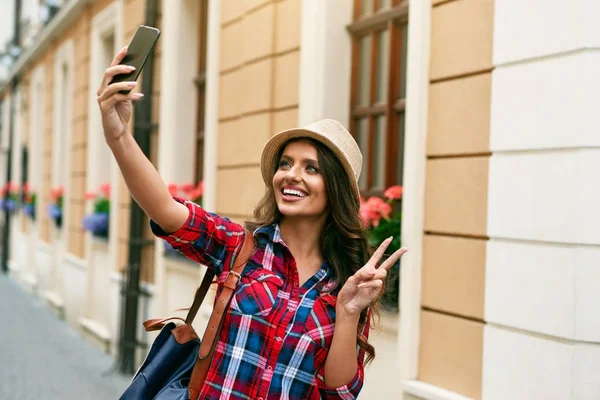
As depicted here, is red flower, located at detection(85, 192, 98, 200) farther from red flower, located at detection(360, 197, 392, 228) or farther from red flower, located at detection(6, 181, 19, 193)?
red flower, located at detection(6, 181, 19, 193)

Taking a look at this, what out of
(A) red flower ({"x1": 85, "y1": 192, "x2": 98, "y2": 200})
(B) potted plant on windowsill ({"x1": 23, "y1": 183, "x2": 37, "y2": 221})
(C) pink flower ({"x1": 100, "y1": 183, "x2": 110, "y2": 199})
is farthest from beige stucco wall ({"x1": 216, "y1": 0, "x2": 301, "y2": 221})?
(B) potted plant on windowsill ({"x1": 23, "y1": 183, "x2": 37, "y2": 221})

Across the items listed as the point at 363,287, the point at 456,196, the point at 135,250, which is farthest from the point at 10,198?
the point at 363,287

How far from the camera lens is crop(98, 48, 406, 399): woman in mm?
2408

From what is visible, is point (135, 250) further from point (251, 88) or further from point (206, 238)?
point (206, 238)

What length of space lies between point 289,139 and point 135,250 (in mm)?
5570

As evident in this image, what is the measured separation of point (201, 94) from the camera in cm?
770

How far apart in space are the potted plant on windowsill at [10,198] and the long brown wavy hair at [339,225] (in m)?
16.4

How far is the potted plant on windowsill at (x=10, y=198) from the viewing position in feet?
59.2

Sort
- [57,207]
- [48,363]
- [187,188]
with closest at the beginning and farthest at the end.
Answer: [187,188]
[48,363]
[57,207]

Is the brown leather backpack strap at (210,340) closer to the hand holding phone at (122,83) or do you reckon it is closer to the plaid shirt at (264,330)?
the plaid shirt at (264,330)

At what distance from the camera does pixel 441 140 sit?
3.91 m

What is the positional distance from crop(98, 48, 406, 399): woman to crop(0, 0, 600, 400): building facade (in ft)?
3.13

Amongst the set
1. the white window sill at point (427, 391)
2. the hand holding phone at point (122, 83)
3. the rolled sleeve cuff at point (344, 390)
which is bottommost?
the white window sill at point (427, 391)

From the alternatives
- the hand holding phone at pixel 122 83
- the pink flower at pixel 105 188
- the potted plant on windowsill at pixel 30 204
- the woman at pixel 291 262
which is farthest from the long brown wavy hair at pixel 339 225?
the potted plant on windowsill at pixel 30 204
